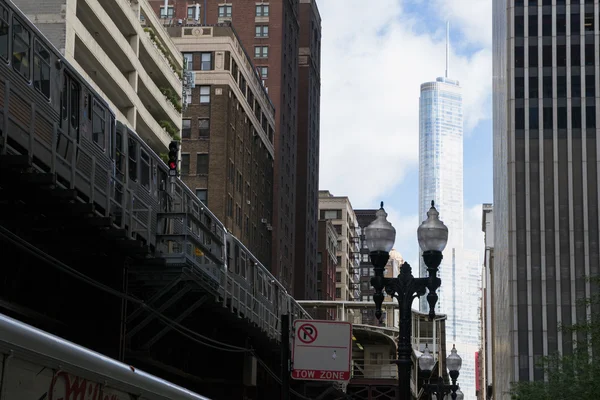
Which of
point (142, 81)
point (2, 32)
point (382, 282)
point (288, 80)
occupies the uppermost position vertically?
point (288, 80)

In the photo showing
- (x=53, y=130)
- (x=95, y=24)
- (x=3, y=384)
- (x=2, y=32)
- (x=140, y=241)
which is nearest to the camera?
(x=3, y=384)

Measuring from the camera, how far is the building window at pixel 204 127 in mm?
100469

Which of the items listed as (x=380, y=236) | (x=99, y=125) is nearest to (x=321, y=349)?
(x=380, y=236)

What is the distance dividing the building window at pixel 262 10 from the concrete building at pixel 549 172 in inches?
1105

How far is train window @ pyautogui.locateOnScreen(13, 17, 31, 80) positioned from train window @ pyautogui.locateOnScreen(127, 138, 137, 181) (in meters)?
6.99

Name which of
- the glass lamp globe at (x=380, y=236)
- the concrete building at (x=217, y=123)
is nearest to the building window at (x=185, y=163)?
the concrete building at (x=217, y=123)

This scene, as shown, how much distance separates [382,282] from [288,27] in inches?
4302

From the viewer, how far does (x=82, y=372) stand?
10.8m

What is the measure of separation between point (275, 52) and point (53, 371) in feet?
379

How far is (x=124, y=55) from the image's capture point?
69812 mm

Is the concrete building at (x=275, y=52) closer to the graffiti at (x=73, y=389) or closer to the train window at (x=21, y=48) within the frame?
the train window at (x=21, y=48)

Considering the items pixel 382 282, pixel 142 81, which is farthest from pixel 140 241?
pixel 142 81

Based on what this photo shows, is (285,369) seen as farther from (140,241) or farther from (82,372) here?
(82,372)

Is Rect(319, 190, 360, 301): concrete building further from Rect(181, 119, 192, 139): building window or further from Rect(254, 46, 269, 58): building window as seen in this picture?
Rect(181, 119, 192, 139): building window
